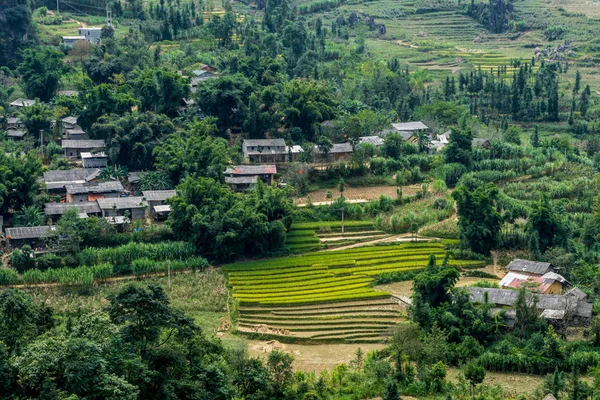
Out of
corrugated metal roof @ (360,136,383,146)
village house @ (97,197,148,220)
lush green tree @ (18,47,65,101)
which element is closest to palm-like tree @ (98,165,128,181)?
village house @ (97,197,148,220)

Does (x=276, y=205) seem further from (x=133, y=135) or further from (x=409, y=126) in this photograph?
(x=409, y=126)

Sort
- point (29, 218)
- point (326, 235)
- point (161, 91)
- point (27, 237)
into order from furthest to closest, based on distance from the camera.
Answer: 1. point (161, 91)
2. point (326, 235)
3. point (29, 218)
4. point (27, 237)

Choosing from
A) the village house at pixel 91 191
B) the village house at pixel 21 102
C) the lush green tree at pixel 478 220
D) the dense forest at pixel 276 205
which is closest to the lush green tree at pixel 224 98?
the dense forest at pixel 276 205

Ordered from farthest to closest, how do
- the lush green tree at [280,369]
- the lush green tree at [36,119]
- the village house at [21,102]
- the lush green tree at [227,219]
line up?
the village house at [21,102]
the lush green tree at [36,119]
the lush green tree at [227,219]
the lush green tree at [280,369]

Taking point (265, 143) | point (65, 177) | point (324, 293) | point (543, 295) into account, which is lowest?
point (324, 293)

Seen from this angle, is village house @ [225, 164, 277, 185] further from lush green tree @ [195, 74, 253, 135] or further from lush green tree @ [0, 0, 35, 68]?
lush green tree @ [0, 0, 35, 68]

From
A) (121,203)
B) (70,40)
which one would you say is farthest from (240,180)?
(70,40)

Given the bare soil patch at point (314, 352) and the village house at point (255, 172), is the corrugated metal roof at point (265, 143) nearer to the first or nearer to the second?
the village house at point (255, 172)

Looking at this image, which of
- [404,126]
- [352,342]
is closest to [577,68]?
[404,126]
